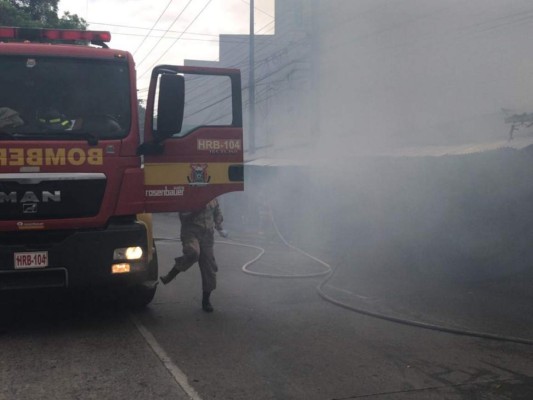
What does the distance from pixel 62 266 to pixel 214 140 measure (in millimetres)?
1846

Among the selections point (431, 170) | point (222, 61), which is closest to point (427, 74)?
point (431, 170)

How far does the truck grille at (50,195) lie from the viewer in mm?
5168

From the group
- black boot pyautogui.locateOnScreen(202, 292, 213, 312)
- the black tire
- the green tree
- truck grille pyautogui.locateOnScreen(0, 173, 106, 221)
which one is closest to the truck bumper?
truck grille pyautogui.locateOnScreen(0, 173, 106, 221)

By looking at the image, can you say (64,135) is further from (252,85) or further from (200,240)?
(252,85)

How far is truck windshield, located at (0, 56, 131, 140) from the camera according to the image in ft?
17.7

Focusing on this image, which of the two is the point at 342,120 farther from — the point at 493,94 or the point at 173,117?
the point at 173,117

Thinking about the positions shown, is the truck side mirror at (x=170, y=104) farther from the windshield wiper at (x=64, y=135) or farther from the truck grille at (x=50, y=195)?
the truck grille at (x=50, y=195)

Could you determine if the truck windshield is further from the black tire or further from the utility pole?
the utility pole

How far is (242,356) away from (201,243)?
182cm

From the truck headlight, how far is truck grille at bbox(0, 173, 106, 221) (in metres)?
0.40

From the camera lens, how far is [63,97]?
5.54 m

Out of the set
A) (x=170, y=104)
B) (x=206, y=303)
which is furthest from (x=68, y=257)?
(x=206, y=303)

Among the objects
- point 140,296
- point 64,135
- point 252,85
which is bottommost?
point 140,296

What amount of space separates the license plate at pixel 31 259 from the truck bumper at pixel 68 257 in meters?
0.02
